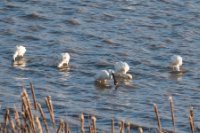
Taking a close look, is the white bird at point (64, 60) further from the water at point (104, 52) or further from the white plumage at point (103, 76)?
the white plumage at point (103, 76)

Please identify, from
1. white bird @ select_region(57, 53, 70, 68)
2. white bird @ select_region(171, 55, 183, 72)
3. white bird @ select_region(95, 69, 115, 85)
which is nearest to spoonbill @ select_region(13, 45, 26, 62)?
white bird @ select_region(57, 53, 70, 68)

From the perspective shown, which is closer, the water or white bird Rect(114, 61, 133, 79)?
the water

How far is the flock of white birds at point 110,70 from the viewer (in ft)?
37.3

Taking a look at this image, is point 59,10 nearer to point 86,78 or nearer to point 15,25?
point 15,25

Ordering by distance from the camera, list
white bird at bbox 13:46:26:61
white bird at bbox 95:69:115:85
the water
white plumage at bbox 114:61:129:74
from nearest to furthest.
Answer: the water, white bird at bbox 95:69:115:85, white plumage at bbox 114:61:129:74, white bird at bbox 13:46:26:61

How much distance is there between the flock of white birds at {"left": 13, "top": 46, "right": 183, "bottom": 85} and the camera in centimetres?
1137

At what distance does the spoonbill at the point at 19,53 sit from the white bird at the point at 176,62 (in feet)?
8.69

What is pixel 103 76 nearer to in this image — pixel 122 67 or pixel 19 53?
pixel 122 67

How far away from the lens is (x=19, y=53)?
12.2m

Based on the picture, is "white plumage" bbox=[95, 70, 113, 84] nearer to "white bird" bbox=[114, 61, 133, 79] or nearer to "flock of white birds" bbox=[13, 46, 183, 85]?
"flock of white birds" bbox=[13, 46, 183, 85]

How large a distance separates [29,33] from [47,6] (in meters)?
2.06

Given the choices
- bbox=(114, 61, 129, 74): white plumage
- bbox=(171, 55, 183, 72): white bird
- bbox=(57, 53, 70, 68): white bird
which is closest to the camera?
bbox=(114, 61, 129, 74): white plumage

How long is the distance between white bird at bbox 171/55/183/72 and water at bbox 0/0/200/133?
184mm

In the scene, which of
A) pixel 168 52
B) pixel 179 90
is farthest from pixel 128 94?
pixel 168 52
